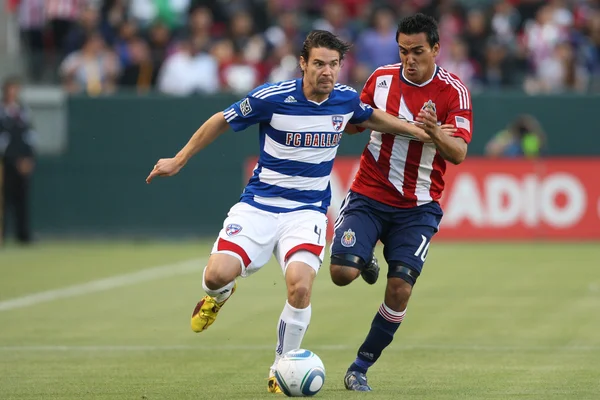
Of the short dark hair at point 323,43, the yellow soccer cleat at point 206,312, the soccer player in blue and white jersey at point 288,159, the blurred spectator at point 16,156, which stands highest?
the short dark hair at point 323,43

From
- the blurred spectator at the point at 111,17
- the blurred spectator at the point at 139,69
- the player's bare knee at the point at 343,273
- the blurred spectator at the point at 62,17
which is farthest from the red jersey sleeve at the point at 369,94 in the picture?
the blurred spectator at the point at 62,17

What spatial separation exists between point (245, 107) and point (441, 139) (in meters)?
1.38

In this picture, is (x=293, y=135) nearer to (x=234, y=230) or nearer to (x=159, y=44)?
(x=234, y=230)

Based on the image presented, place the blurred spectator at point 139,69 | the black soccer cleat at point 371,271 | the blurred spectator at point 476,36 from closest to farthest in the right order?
the black soccer cleat at point 371,271
the blurred spectator at point 476,36
the blurred spectator at point 139,69

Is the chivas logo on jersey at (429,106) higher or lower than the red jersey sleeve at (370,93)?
higher

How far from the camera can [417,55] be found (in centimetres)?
870

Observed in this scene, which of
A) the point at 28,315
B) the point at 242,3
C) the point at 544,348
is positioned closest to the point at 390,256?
the point at 544,348

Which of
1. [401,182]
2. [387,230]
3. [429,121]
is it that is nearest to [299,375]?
[387,230]

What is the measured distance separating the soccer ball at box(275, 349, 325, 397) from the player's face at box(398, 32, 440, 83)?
224cm

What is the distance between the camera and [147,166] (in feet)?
74.9

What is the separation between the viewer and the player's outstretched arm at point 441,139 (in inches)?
326

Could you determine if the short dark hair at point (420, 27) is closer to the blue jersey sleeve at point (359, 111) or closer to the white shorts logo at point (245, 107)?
the blue jersey sleeve at point (359, 111)

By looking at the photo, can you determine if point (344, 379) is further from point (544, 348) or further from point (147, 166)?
point (147, 166)

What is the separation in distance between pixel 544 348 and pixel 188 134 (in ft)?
42.7
